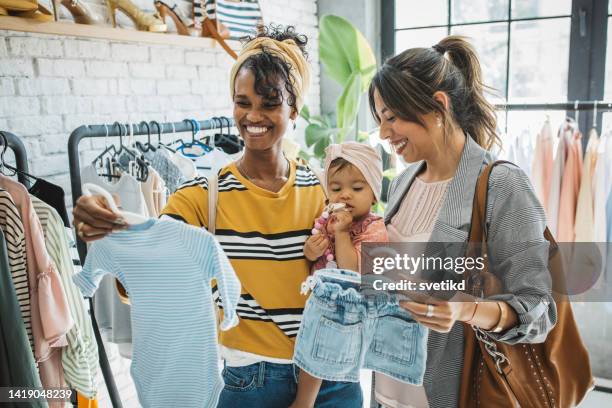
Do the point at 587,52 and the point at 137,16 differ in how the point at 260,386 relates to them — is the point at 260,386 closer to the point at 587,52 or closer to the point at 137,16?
the point at 137,16

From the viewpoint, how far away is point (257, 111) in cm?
130

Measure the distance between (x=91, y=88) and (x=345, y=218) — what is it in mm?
1549

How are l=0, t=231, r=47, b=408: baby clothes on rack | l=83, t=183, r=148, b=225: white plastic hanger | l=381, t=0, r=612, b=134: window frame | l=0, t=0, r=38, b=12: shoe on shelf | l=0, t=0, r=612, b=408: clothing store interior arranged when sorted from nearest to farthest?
l=83, t=183, r=148, b=225: white plastic hanger, l=0, t=0, r=612, b=408: clothing store interior, l=0, t=231, r=47, b=408: baby clothes on rack, l=0, t=0, r=38, b=12: shoe on shelf, l=381, t=0, r=612, b=134: window frame

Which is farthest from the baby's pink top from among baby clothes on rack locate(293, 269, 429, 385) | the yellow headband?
the yellow headband

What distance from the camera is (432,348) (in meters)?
1.28

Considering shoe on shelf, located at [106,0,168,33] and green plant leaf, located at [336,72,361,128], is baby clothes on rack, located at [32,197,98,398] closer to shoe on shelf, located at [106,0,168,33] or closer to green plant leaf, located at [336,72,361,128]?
shoe on shelf, located at [106,0,168,33]

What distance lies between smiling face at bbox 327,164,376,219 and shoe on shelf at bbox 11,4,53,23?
112 centimetres

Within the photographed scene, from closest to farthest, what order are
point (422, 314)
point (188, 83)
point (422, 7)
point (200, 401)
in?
1. point (422, 314)
2. point (200, 401)
3. point (188, 83)
4. point (422, 7)

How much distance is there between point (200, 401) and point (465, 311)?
0.61m

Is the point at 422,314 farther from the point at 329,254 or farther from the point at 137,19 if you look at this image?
the point at 137,19

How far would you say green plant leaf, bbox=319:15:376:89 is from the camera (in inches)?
127

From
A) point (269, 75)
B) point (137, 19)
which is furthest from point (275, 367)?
point (137, 19)

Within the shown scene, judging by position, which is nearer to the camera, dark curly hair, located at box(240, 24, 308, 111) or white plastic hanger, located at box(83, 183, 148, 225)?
white plastic hanger, located at box(83, 183, 148, 225)

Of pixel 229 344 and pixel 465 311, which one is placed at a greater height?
pixel 465 311
